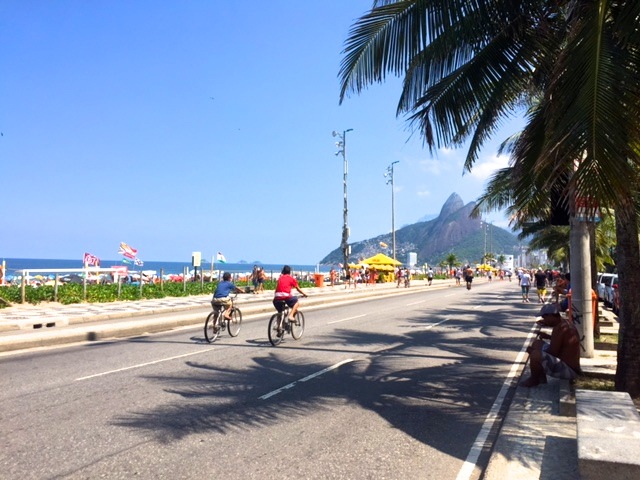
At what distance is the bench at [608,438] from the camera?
3635 mm

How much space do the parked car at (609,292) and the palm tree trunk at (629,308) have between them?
19836 mm

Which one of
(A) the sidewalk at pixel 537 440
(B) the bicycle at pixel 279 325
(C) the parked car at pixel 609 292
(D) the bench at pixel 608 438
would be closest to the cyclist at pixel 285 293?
(B) the bicycle at pixel 279 325

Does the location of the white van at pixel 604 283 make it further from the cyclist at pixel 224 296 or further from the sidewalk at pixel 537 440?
the sidewalk at pixel 537 440

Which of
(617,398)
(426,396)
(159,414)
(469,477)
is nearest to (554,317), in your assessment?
(426,396)

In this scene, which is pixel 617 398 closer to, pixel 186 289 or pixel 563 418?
pixel 563 418

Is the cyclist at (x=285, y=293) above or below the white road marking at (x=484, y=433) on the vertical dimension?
above

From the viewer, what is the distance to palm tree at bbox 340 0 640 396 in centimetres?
496

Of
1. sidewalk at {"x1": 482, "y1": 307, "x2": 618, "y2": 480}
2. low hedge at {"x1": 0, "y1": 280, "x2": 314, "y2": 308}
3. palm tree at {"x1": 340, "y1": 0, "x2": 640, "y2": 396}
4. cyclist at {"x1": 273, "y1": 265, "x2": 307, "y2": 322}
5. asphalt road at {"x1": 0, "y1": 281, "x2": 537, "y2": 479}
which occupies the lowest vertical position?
asphalt road at {"x1": 0, "y1": 281, "x2": 537, "y2": 479}

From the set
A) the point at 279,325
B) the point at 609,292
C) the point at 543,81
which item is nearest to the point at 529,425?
the point at 543,81

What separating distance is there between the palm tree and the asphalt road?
2634mm

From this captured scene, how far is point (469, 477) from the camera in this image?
469cm

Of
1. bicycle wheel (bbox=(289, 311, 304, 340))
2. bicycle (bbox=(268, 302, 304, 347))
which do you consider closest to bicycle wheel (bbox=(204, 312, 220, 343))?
bicycle (bbox=(268, 302, 304, 347))

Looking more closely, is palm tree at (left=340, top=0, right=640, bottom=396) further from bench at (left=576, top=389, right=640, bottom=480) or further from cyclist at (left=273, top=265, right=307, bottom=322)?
cyclist at (left=273, top=265, right=307, bottom=322)

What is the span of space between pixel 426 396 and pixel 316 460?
297 cm
